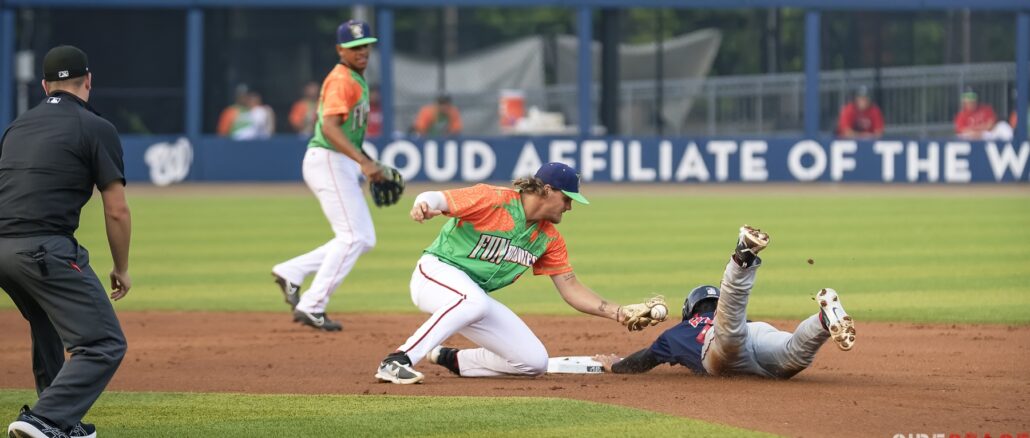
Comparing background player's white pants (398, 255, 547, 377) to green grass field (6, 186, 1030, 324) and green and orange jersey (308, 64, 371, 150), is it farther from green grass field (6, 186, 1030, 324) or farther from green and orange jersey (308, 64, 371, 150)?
green grass field (6, 186, 1030, 324)

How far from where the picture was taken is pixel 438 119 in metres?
29.5

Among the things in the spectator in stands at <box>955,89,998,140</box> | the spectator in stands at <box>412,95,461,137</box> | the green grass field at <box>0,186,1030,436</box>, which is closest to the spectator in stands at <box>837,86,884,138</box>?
the spectator in stands at <box>955,89,998,140</box>

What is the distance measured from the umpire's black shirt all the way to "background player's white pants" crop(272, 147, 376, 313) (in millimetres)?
4434

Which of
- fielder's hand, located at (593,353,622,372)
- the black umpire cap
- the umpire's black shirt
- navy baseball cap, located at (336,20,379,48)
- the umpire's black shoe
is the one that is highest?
navy baseball cap, located at (336,20,379,48)

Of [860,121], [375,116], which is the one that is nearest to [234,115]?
[375,116]

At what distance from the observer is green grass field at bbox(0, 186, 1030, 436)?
6.56 metres

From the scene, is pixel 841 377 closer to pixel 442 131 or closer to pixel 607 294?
pixel 607 294

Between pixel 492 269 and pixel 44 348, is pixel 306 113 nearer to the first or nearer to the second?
pixel 492 269

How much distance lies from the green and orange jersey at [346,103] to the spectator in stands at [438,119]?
61.9 ft

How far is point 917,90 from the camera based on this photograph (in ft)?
105

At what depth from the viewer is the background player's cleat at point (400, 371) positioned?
297 inches

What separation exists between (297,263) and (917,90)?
956 inches

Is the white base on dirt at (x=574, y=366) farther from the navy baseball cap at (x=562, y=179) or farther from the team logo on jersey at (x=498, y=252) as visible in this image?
the navy baseball cap at (x=562, y=179)

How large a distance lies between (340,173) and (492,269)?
285cm
